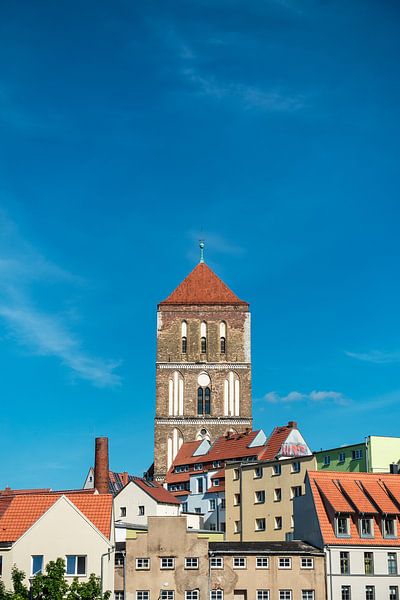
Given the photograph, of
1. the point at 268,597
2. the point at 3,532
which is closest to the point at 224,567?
the point at 268,597

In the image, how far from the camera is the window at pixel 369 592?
69750 millimetres

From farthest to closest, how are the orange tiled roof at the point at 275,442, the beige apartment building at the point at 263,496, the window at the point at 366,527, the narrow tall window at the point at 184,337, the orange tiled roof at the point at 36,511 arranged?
1. the narrow tall window at the point at 184,337
2. the orange tiled roof at the point at 275,442
3. the beige apartment building at the point at 263,496
4. the window at the point at 366,527
5. the orange tiled roof at the point at 36,511

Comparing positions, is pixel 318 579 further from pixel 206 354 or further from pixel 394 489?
pixel 206 354

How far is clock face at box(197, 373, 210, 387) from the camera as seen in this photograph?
12800 centimetres

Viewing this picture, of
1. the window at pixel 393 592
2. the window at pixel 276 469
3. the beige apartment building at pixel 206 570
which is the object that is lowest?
the window at pixel 393 592

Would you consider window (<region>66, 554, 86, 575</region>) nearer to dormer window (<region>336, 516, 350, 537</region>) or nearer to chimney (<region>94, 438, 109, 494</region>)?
dormer window (<region>336, 516, 350, 537</region>)

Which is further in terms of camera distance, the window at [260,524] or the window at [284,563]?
the window at [260,524]

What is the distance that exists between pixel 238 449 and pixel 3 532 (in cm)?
4315

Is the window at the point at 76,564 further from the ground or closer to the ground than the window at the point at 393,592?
further from the ground

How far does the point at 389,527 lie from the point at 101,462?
36.8 m

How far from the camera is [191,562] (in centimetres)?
6775

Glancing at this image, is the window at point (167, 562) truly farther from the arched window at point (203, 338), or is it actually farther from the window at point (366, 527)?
the arched window at point (203, 338)

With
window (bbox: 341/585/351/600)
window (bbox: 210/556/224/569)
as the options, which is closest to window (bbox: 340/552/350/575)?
window (bbox: 341/585/351/600)

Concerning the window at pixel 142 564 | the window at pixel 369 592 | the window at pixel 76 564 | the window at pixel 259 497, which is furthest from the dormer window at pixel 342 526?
the window at pixel 76 564
